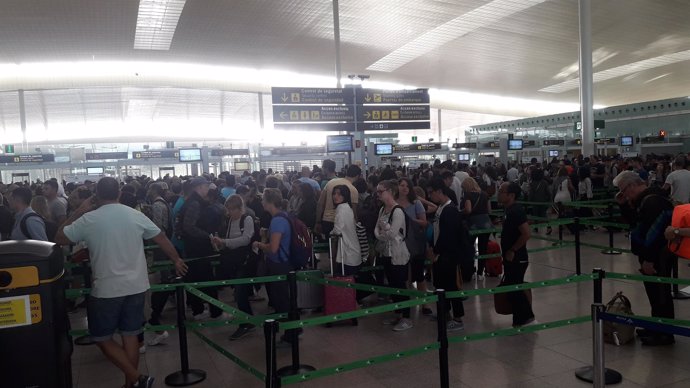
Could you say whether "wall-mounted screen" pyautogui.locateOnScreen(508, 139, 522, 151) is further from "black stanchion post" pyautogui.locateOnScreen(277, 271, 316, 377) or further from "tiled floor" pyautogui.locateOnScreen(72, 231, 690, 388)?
"black stanchion post" pyautogui.locateOnScreen(277, 271, 316, 377)

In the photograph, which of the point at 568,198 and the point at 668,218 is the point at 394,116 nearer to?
the point at 568,198

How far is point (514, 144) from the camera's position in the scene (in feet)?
91.4

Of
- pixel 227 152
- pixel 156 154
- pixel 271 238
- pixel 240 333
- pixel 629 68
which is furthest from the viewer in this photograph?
pixel 629 68

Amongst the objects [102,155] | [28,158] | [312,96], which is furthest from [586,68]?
[28,158]

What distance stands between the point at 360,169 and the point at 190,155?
16444 millimetres

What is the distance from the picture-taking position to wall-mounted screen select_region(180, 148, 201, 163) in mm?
23125

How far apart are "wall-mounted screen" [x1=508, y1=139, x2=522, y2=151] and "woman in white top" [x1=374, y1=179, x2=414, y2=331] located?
23114mm

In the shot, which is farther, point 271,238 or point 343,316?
point 271,238

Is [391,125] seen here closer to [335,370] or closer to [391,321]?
[391,321]

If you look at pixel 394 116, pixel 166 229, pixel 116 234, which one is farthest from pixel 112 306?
pixel 394 116

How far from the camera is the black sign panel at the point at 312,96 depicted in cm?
1386

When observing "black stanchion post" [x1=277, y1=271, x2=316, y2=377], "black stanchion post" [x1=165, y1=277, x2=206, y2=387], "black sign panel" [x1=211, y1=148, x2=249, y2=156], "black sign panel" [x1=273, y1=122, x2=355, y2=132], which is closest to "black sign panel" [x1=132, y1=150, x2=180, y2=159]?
"black sign panel" [x1=211, y1=148, x2=249, y2=156]

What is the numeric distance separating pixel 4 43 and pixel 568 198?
2574 centimetres

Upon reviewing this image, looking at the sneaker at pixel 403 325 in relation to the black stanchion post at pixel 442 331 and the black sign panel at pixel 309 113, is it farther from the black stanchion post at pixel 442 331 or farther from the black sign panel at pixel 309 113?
the black sign panel at pixel 309 113
